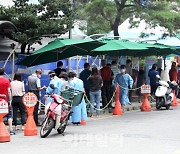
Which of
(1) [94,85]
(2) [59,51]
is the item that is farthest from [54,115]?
(2) [59,51]

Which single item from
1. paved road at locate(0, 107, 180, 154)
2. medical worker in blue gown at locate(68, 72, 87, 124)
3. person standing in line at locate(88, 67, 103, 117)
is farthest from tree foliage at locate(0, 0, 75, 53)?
paved road at locate(0, 107, 180, 154)

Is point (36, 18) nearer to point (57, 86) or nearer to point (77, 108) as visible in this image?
point (57, 86)

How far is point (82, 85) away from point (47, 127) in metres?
2.61

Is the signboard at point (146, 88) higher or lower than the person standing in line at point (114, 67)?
lower

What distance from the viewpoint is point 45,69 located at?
16.6 m

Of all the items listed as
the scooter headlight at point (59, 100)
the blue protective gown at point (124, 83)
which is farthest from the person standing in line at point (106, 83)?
the scooter headlight at point (59, 100)

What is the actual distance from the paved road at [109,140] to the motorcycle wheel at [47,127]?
15cm

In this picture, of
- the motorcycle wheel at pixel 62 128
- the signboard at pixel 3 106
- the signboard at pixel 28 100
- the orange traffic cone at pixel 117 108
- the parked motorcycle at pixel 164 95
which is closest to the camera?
the signboard at pixel 3 106

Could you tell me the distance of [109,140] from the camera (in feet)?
33.2

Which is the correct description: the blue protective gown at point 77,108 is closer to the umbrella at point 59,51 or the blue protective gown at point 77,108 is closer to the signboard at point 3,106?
the umbrella at point 59,51

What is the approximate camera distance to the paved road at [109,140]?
9031 millimetres

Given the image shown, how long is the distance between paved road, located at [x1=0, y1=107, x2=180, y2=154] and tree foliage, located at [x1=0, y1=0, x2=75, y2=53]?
3.46 m

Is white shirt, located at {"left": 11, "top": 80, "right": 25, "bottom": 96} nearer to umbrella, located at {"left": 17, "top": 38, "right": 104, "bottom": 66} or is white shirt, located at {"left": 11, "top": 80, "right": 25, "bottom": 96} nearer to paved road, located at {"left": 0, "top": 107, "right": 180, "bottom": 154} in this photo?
paved road, located at {"left": 0, "top": 107, "right": 180, "bottom": 154}

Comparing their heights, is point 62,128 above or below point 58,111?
below
